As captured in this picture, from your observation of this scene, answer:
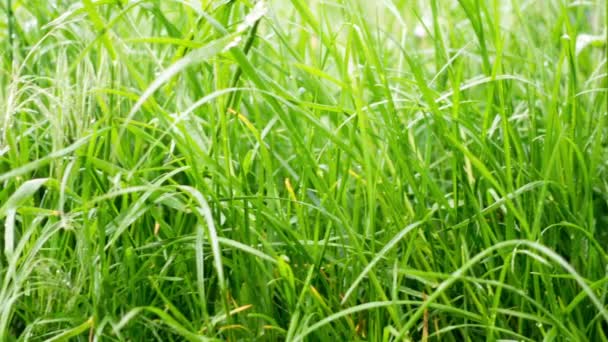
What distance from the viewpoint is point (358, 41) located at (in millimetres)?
1572

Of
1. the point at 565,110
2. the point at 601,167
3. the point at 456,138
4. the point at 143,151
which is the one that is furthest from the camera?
the point at 143,151

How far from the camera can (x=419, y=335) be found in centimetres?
149

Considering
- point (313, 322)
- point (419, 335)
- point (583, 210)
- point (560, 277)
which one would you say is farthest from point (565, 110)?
point (313, 322)

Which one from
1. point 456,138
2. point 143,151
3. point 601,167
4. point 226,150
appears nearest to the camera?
point 226,150

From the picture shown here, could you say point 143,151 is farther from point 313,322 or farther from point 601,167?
point 601,167

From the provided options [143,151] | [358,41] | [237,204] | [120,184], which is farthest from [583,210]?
[143,151]

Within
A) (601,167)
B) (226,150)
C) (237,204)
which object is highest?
(226,150)

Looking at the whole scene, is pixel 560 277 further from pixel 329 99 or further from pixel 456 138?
pixel 329 99

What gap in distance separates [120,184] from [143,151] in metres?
0.47

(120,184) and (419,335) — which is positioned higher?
(120,184)

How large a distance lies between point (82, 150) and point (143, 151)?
480mm

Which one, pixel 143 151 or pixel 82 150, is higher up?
pixel 82 150

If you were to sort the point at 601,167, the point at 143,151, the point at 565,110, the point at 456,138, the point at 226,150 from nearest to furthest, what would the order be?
1. the point at 226,150
2. the point at 456,138
3. the point at 565,110
4. the point at 601,167
5. the point at 143,151

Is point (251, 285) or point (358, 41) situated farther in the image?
point (358, 41)
